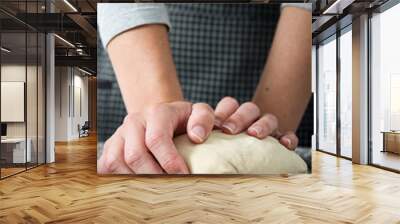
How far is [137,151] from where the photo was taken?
5461 millimetres

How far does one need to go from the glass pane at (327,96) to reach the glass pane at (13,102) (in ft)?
21.5

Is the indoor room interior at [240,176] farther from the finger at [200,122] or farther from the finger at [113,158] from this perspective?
the finger at [200,122]

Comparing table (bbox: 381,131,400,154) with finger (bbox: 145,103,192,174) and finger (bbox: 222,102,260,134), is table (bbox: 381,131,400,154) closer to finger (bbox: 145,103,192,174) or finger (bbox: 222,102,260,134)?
finger (bbox: 222,102,260,134)

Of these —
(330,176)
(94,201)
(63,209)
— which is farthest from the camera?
(330,176)

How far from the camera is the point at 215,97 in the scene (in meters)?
5.70

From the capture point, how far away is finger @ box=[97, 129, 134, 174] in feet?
18.7

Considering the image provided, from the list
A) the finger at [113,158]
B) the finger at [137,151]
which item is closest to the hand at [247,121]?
the finger at [137,151]

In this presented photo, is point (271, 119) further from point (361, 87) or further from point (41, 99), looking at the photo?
point (41, 99)

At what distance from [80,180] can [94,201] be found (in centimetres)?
152

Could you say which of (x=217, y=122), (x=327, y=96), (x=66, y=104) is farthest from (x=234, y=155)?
(x=66, y=104)

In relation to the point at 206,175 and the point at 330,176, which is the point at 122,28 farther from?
the point at 330,176

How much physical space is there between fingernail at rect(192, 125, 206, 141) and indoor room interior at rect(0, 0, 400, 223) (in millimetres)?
618

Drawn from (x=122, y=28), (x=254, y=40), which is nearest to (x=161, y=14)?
(x=122, y=28)

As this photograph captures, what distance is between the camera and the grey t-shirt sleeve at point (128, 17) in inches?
226
